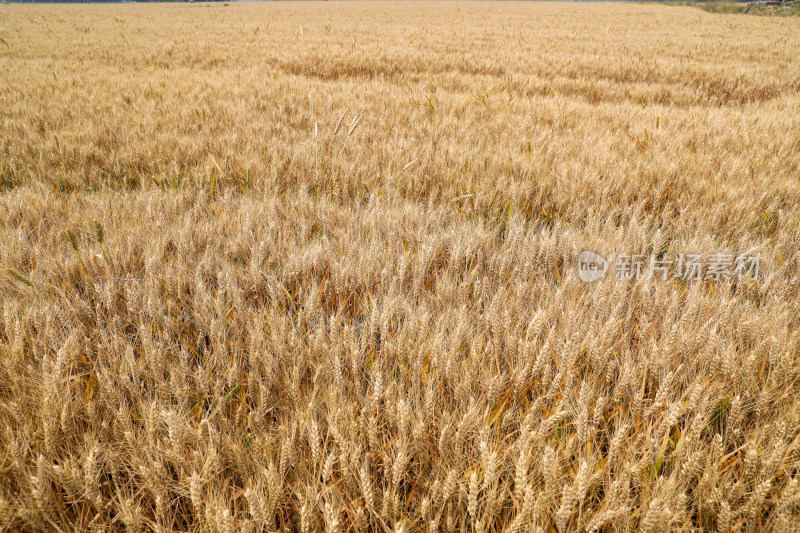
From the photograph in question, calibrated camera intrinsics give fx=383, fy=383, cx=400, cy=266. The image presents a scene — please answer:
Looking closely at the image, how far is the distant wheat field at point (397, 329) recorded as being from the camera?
804mm

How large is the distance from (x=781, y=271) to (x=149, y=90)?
5853mm

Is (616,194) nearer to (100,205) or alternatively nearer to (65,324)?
(65,324)

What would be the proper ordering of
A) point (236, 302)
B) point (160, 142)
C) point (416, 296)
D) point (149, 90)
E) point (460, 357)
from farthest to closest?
point (149, 90) < point (160, 142) < point (416, 296) < point (236, 302) < point (460, 357)

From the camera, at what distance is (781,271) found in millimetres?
1478

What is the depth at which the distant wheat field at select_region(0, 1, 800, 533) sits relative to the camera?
0.80 meters

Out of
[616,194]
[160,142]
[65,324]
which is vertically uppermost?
[160,142]

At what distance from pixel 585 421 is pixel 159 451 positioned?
38.5 inches

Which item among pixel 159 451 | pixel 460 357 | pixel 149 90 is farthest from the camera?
pixel 149 90

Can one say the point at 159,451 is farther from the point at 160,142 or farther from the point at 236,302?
the point at 160,142

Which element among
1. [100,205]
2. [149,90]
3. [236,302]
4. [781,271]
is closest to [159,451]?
[236,302]

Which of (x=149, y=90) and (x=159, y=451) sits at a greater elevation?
(x=149, y=90)

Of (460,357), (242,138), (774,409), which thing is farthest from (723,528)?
(242,138)

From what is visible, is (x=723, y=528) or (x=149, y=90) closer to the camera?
(x=723, y=528)

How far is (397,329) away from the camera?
1273 mm
